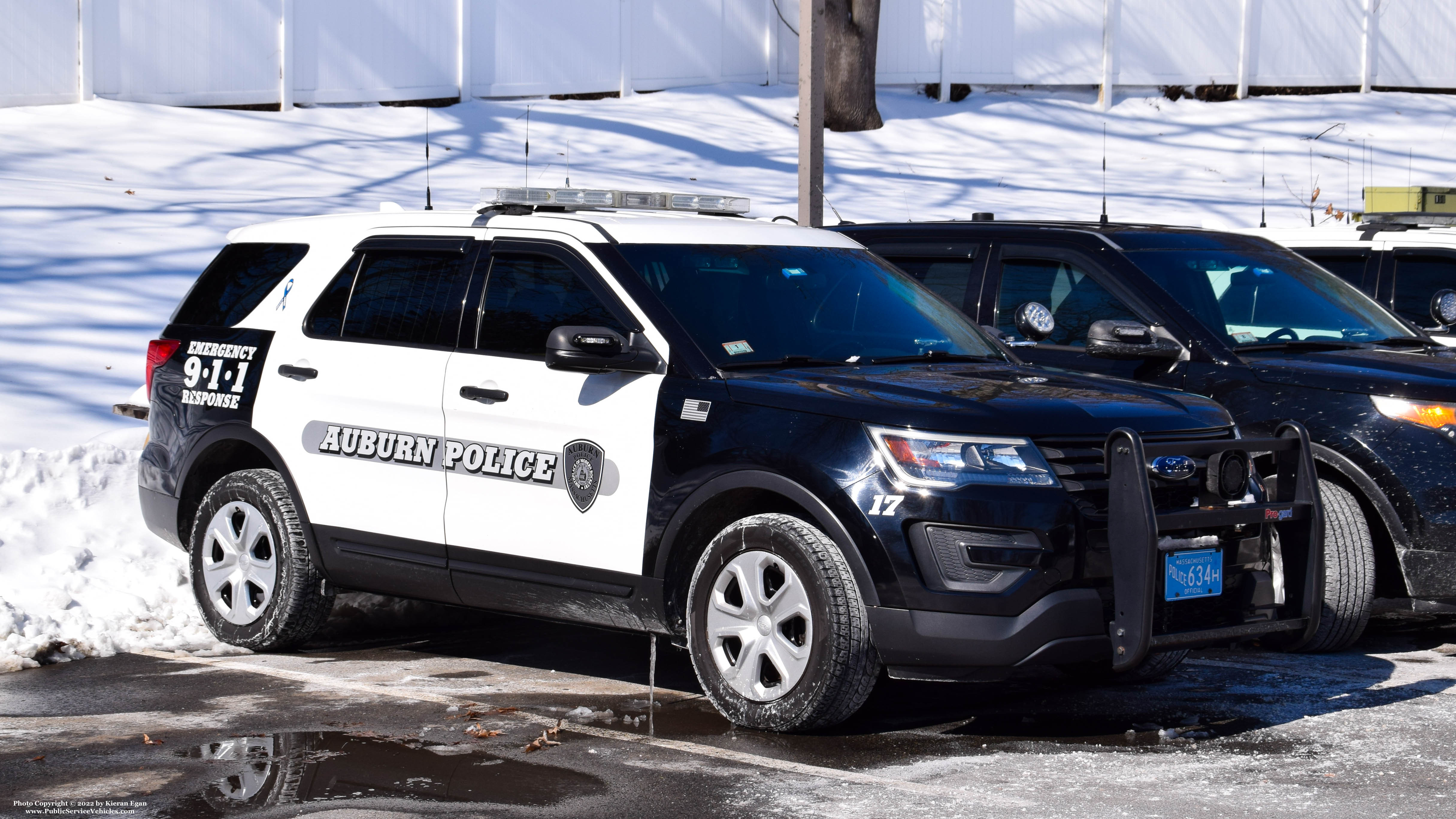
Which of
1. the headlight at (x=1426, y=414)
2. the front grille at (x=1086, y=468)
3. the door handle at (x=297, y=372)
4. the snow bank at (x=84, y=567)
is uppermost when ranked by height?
the door handle at (x=297, y=372)

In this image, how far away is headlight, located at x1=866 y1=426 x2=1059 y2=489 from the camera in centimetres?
583

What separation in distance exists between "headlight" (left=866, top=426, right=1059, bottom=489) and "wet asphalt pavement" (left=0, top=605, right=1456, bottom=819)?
905 mm

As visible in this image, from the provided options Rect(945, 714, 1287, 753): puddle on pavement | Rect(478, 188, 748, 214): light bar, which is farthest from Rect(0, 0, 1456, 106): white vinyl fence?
Rect(945, 714, 1287, 753): puddle on pavement

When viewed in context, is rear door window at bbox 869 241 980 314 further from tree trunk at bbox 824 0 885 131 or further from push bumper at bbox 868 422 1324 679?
tree trunk at bbox 824 0 885 131

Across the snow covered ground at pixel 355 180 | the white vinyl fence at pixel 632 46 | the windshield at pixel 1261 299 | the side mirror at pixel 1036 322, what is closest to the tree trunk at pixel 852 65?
the snow covered ground at pixel 355 180

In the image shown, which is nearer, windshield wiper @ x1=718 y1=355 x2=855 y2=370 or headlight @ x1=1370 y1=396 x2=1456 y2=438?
windshield wiper @ x1=718 y1=355 x2=855 y2=370

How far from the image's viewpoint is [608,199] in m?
7.74

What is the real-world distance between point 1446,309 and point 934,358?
140 inches

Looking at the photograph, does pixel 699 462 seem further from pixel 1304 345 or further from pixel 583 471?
pixel 1304 345

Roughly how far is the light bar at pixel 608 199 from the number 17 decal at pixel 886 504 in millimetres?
2215

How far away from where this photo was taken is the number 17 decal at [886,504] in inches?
229

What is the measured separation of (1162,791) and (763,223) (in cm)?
311

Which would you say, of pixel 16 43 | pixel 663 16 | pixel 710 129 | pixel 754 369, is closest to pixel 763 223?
pixel 754 369

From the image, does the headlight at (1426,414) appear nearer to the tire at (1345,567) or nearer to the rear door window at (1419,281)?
the tire at (1345,567)
